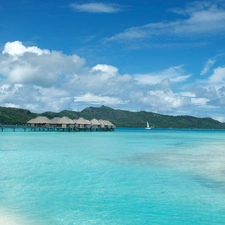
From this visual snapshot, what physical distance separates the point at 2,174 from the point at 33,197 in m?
4.65

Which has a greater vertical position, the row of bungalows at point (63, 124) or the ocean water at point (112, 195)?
the row of bungalows at point (63, 124)

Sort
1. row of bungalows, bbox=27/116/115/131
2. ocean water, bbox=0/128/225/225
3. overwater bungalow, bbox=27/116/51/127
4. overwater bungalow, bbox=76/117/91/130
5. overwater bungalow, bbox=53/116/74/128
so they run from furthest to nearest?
overwater bungalow, bbox=76/117/91/130, overwater bungalow, bbox=53/116/74/128, row of bungalows, bbox=27/116/115/131, overwater bungalow, bbox=27/116/51/127, ocean water, bbox=0/128/225/225

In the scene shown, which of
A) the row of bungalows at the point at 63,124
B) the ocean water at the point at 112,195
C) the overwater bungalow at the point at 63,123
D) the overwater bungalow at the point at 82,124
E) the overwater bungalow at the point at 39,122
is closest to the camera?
the ocean water at the point at 112,195

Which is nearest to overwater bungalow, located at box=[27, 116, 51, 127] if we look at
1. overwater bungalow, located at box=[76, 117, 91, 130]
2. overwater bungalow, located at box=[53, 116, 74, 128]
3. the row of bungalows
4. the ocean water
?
the row of bungalows

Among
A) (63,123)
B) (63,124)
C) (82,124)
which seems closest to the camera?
(63,123)

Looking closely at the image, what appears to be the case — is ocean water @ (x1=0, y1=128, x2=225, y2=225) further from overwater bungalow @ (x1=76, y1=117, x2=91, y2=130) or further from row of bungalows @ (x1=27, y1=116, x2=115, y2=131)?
overwater bungalow @ (x1=76, y1=117, x2=91, y2=130)

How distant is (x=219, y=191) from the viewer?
34.6 ft

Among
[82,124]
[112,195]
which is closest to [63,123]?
[82,124]

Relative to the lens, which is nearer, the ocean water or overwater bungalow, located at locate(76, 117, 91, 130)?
the ocean water

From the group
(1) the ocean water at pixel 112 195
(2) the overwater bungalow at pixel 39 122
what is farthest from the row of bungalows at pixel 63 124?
(1) the ocean water at pixel 112 195

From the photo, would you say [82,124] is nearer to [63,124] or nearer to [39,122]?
[63,124]

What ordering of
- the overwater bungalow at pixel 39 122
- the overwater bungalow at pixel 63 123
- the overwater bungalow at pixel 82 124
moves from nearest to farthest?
1. the overwater bungalow at pixel 39 122
2. the overwater bungalow at pixel 63 123
3. the overwater bungalow at pixel 82 124

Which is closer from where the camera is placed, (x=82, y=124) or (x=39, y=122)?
(x=39, y=122)

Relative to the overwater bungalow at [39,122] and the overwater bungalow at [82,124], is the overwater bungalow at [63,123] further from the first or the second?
the overwater bungalow at [82,124]
